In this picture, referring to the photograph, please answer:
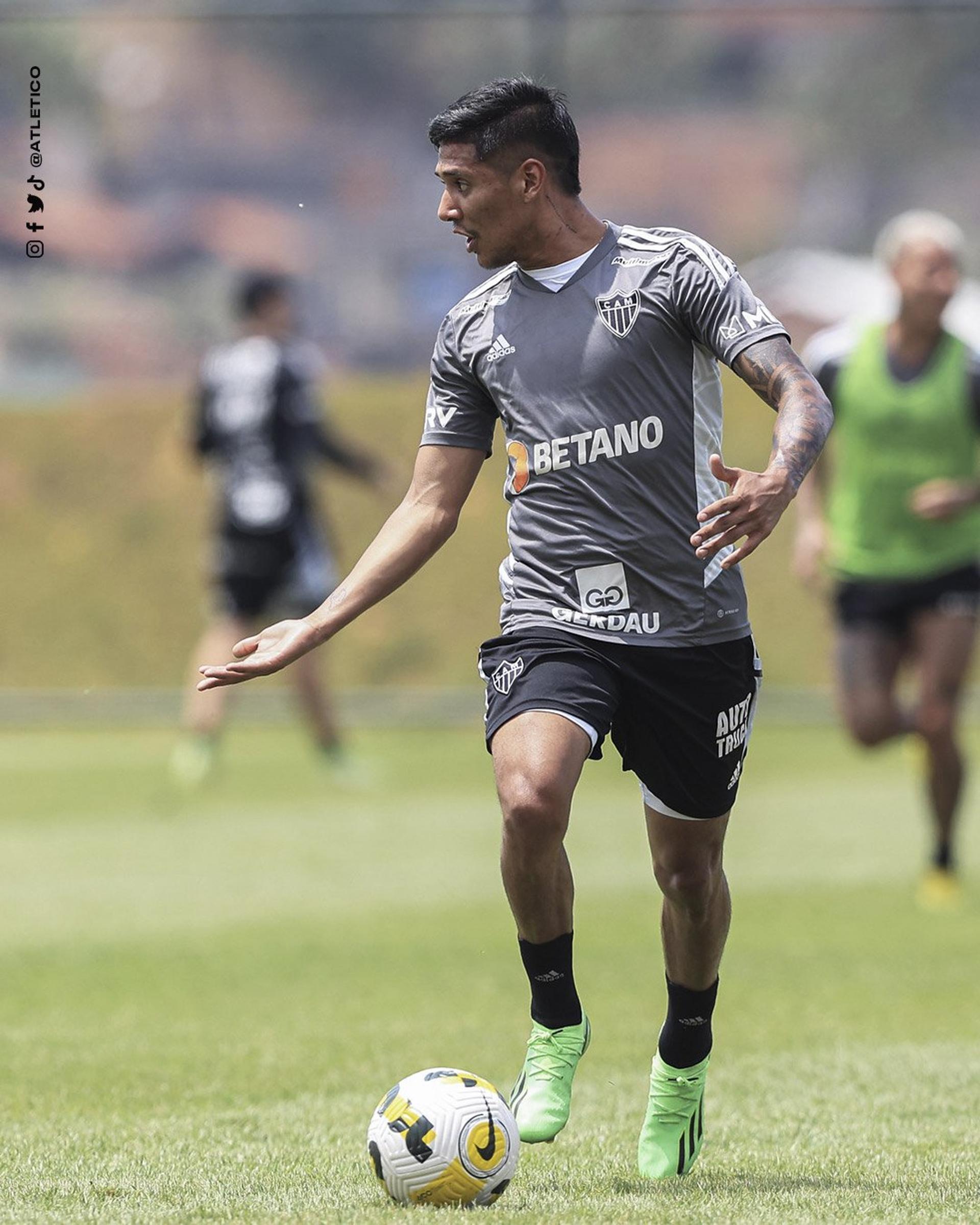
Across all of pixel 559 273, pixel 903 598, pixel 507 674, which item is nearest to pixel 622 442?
pixel 559 273

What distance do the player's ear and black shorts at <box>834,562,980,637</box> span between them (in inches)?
205

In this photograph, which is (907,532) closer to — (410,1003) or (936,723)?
(936,723)

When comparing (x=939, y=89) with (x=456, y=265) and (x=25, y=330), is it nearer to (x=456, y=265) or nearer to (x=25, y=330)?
(x=456, y=265)

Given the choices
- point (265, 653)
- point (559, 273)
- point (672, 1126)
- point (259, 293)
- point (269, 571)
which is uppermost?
point (259, 293)

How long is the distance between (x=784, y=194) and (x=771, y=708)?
1354cm

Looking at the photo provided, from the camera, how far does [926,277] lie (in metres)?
9.17

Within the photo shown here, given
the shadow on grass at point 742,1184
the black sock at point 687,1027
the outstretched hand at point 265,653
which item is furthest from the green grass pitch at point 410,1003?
the outstretched hand at point 265,653

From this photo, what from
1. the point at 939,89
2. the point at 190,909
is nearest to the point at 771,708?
the point at 190,909

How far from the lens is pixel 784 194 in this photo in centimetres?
3011

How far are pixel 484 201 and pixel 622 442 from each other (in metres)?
0.63

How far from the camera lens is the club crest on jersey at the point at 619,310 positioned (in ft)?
15.2

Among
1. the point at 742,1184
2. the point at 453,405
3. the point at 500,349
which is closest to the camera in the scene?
the point at 742,1184

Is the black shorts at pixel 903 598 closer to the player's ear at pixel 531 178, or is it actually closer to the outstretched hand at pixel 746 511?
the player's ear at pixel 531 178

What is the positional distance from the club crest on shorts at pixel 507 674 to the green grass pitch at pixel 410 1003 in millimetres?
1085
